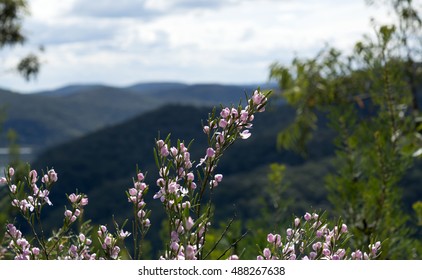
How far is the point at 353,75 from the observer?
23.7ft

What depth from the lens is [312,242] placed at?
2373mm

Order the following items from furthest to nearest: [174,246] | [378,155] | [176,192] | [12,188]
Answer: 1. [378,155]
2. [12,188]
3. [176,192]
4. [174,246]

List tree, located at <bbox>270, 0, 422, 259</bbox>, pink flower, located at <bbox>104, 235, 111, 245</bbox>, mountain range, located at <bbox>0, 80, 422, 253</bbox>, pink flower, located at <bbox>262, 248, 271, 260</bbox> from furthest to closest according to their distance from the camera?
mountain range, located at <bbox>0, 80, 422, 253</bbox>
tree, located at <bbox>270, 0, 422, 259</bbox>
pink flower, located at <bbox>104, 235, 111, 245</bbox>
pink flower, located at <bbox>262, 248, 271, 260</bbox>

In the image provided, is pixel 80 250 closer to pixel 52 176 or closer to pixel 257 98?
pixel 52 176

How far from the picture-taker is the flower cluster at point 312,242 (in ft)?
7.45

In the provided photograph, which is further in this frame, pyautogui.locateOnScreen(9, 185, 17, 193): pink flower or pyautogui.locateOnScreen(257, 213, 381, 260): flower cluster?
pyautogui.locateOnScreen(9, 185, 17, 193): pink flower

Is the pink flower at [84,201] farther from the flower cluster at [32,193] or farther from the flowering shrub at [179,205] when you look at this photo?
the flower cluster at [32,193]

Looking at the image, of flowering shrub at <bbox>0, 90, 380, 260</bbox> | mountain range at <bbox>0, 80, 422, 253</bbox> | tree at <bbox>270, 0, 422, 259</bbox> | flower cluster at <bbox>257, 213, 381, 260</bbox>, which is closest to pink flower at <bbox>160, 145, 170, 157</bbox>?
flowering shrub at <bbox>0, 90, 380, 260</bbox>

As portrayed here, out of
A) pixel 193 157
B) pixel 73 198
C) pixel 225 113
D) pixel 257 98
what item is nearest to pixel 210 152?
pixel 225 113

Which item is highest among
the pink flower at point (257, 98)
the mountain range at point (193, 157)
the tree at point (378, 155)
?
the pink flower at point (257, 98)

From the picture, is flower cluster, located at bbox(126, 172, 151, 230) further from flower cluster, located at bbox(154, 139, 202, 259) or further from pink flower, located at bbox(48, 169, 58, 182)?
pink flower, located at bbox(48, 169, 58, 182)

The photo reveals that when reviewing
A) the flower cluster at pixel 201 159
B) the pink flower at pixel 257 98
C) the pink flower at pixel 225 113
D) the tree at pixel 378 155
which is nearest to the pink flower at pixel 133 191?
the flower cluster at pixel 201 159

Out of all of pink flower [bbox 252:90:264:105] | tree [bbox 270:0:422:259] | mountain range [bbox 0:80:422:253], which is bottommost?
mountain range [bbox 0:80:422:253]

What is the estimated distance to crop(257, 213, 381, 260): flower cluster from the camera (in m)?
2.27
